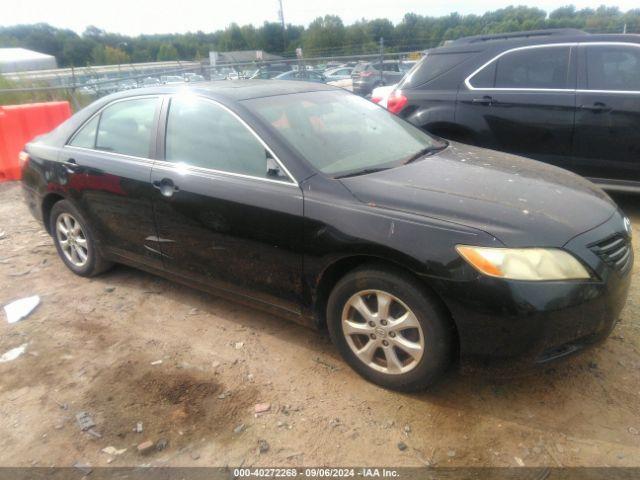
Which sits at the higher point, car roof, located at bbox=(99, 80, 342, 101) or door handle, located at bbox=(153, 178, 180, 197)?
car roof, located at bbox=(99, 80, 342, 101)

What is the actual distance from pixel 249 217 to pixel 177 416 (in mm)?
1135

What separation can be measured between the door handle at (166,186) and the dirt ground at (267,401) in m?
0.92

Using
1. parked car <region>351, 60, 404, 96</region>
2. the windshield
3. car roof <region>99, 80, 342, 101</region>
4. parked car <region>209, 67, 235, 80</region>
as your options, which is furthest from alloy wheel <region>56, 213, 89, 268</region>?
parked car <region>209, 67, 235, 80</region>

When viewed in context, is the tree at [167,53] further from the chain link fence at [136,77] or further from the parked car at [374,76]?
the parked car at [374,76]

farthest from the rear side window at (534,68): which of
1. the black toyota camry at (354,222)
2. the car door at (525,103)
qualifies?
the black toyota camry at (354,222)

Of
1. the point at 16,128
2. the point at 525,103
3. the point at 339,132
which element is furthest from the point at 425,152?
the point at 16,128

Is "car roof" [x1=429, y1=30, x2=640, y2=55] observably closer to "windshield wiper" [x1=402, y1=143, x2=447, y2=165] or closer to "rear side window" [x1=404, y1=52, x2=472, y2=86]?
"rear side window" [x1=404, y1=52, x2=472, y2=86]

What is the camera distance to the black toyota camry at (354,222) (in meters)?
2.35

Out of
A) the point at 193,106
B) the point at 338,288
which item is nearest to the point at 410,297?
the point at 338,288

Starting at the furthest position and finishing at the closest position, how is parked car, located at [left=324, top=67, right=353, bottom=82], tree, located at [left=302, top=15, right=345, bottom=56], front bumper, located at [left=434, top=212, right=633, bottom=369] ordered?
1. tree, located at [left=302, top=15, right=345, bottom=56]
2. parked car, located at [left=324, top=67, right=353, bottom=82]
3. front bumper, located at [left=434, top=212, right=633, bottom=369]

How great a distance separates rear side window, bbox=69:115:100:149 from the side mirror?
5.85 feet

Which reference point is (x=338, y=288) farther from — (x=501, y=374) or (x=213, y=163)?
(x=213, y=163)

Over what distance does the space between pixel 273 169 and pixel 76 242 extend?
7.49 ft

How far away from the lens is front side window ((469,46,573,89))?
16.9 ft
